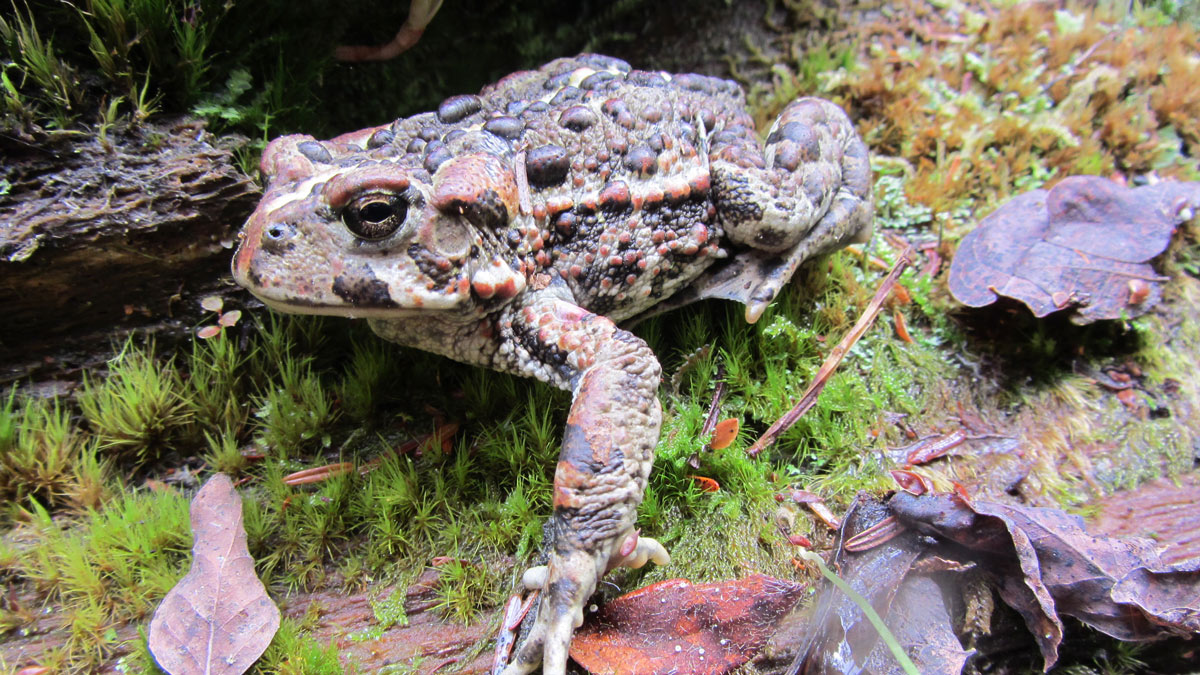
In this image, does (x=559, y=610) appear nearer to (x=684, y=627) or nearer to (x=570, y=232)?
(x=684, y=627)

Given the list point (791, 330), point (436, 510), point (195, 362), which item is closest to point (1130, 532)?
point (791, 330)

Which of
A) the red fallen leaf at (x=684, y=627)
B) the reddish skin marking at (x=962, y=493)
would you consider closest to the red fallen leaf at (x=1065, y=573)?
the reddish skin marking at (x=962, y=493)

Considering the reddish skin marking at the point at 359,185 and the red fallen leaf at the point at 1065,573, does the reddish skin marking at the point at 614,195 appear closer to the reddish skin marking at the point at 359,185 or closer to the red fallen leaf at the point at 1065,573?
the reddish skin marking at the point at 359,185

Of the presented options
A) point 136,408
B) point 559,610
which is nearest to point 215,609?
point 136,408

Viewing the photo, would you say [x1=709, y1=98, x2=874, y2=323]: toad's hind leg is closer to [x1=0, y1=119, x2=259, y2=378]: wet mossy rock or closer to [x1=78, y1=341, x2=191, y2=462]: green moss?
[x1=0, y1=119, x2=259, y2=378]: wet mossy rock

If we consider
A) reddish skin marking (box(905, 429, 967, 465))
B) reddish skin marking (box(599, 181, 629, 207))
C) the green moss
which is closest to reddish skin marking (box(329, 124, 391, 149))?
reddish skin marking (box(599, 181, 629, 207))

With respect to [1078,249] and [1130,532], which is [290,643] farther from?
[1078,249]
